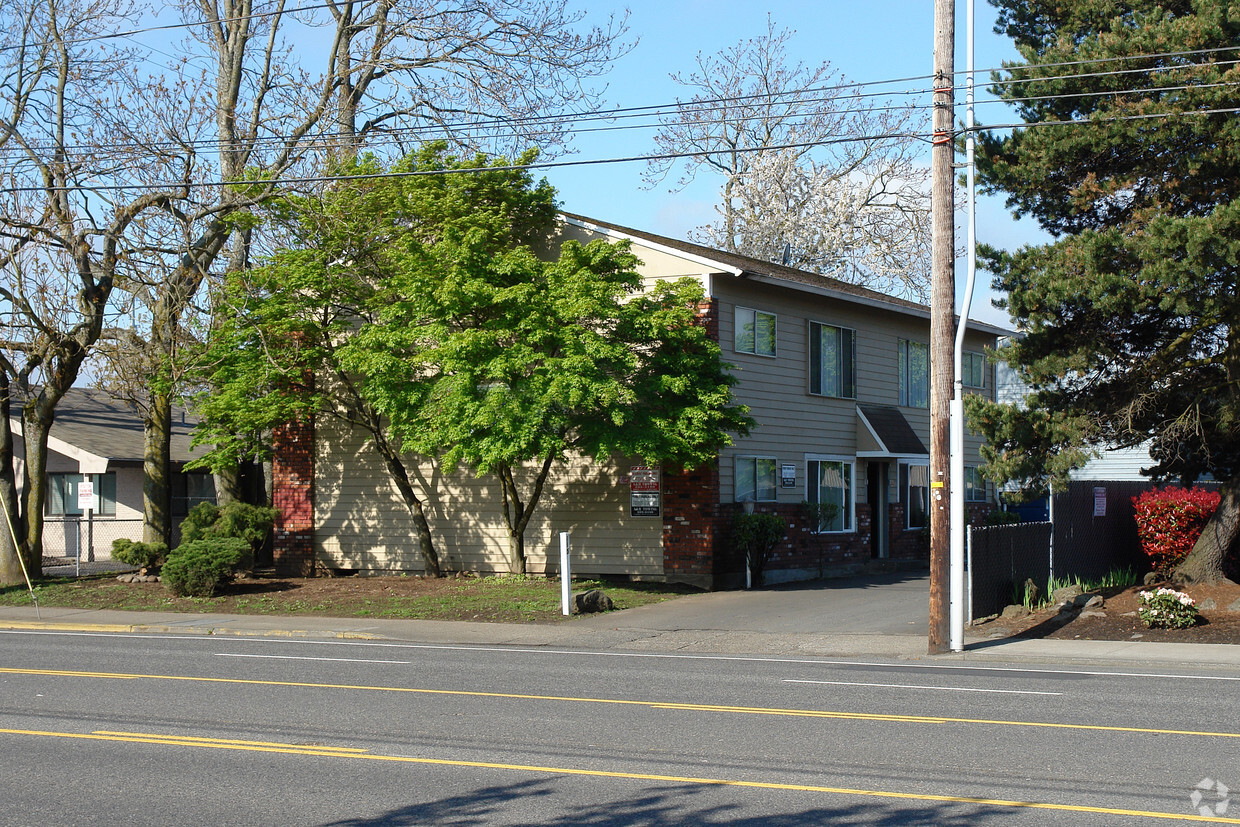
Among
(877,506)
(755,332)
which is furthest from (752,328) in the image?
(877,506)

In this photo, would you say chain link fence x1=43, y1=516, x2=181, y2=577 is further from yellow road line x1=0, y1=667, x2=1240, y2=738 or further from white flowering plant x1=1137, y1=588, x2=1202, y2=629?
white flowering plant x1=1137, y1=588, x2=1202, y2=629

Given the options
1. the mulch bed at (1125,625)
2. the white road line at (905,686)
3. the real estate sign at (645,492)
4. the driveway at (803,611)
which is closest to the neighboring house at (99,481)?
the real estate sign at (645,492)

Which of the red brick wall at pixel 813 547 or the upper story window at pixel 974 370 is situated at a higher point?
the upper story window at pixel 974 370

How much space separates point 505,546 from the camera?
25766 mm

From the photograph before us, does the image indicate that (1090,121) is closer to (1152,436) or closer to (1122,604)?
(1152,436)

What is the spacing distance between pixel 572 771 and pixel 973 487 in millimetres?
26673

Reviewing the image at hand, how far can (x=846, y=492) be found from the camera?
27625 millimetres

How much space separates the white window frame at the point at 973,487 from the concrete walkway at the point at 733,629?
9.81 m

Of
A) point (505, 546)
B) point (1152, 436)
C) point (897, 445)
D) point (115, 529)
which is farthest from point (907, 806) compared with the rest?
point (115, 529)

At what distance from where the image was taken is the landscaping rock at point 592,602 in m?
20.2

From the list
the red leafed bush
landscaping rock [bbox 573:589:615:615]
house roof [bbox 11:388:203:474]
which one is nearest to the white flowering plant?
A: the red leafed bush

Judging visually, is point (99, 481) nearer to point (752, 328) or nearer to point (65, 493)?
point (65, 493)

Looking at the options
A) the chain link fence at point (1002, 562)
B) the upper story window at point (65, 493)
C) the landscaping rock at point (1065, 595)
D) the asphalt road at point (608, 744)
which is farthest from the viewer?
the upper story window at point (65, 493)

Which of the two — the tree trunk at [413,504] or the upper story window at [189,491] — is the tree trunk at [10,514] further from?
the upper story window at [189,491]
